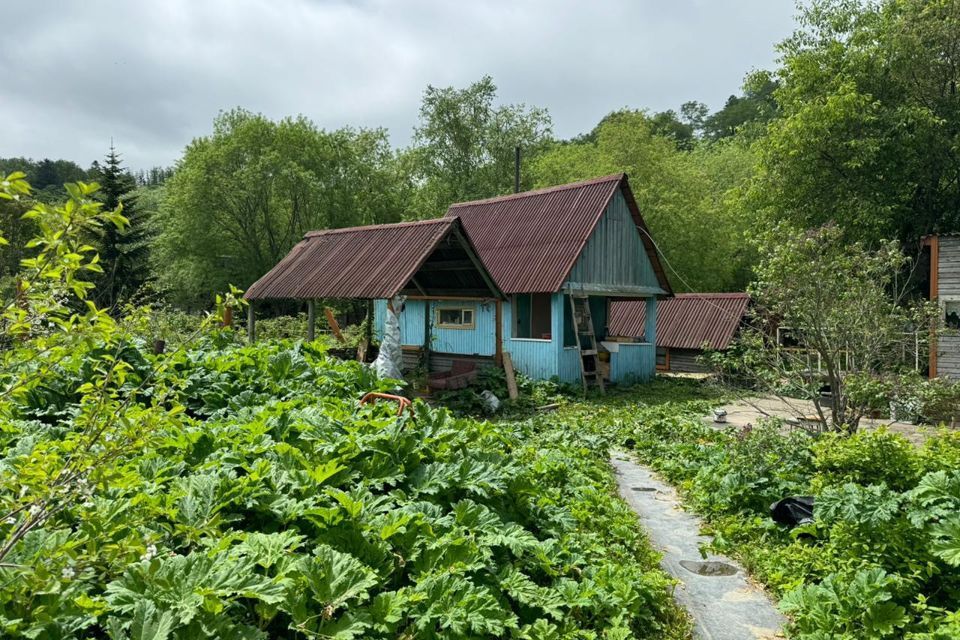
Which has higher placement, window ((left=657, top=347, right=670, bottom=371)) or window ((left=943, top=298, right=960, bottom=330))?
window ((left=943, top=298, right=960, bottom=330))

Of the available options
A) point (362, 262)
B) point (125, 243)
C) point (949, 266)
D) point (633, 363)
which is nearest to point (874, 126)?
point (949, 266)

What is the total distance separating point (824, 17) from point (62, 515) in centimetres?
2711

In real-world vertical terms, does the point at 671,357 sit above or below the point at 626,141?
below

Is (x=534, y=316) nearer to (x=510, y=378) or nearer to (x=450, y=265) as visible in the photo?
(x=510, y=378)

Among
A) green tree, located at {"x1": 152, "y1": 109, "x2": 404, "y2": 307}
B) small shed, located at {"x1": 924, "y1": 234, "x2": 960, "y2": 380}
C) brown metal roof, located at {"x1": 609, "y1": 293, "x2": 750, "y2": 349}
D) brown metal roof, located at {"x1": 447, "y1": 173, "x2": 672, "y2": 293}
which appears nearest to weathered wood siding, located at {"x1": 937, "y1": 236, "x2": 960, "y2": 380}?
small shed, located at {"x1": 924, "y1": 234, "x2": 960, "y2": 380}

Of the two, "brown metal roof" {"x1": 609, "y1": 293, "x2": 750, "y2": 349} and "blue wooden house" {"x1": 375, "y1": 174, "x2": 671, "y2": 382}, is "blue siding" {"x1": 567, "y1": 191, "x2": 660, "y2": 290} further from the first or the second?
"brown metal roof" {"x1": 609, "y1": 293, "x2": 750, "y2": 349}

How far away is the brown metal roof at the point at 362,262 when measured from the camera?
13.7 meters

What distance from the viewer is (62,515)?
Answer: 2.90m

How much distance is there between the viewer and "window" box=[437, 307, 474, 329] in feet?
59.8

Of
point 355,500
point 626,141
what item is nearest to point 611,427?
point 355,500

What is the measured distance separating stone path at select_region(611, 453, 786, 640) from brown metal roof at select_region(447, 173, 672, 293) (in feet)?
34.0

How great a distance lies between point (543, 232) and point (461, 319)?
376 centimetres

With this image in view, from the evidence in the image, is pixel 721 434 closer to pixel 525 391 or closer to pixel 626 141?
pixel 525 391

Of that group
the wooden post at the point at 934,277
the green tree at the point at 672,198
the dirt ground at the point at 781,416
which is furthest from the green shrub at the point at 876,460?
the green tree at the point at 672,198
